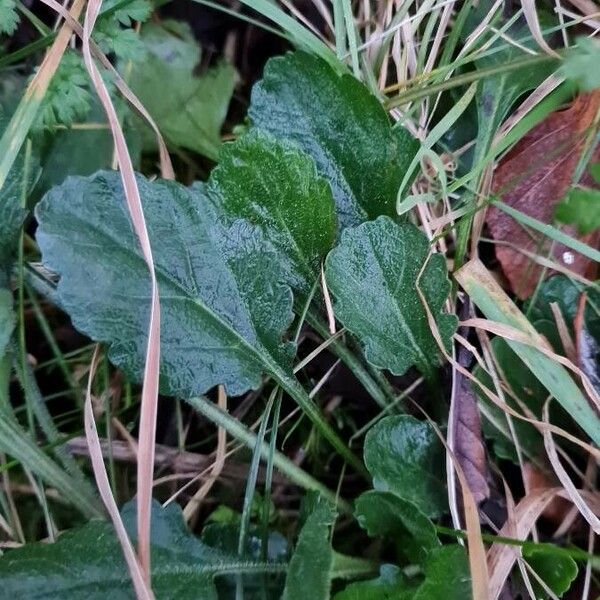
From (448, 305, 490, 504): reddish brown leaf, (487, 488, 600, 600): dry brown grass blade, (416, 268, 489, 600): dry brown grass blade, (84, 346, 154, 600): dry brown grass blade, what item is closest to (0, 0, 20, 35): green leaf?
(84, 346, 154, 600): dry brown grass blade

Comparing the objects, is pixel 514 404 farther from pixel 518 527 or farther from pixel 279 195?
pixel 279 195

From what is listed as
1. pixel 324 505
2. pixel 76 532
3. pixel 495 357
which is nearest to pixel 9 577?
pixel 76 532

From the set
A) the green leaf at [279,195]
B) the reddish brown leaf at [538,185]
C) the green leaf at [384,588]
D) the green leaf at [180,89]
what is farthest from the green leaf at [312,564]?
the green leaf at [180,89]

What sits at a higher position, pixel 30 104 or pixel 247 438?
pixel 30 104

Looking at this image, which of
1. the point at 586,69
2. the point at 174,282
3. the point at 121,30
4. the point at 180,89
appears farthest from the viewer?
the point at 180,89

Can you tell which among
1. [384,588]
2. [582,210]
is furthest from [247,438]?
[582,210]

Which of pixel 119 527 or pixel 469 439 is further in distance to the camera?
pixel 469 439

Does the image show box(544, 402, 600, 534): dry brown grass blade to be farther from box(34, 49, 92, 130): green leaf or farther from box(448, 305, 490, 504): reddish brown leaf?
box(34, 49, 92, 130): green leaf
